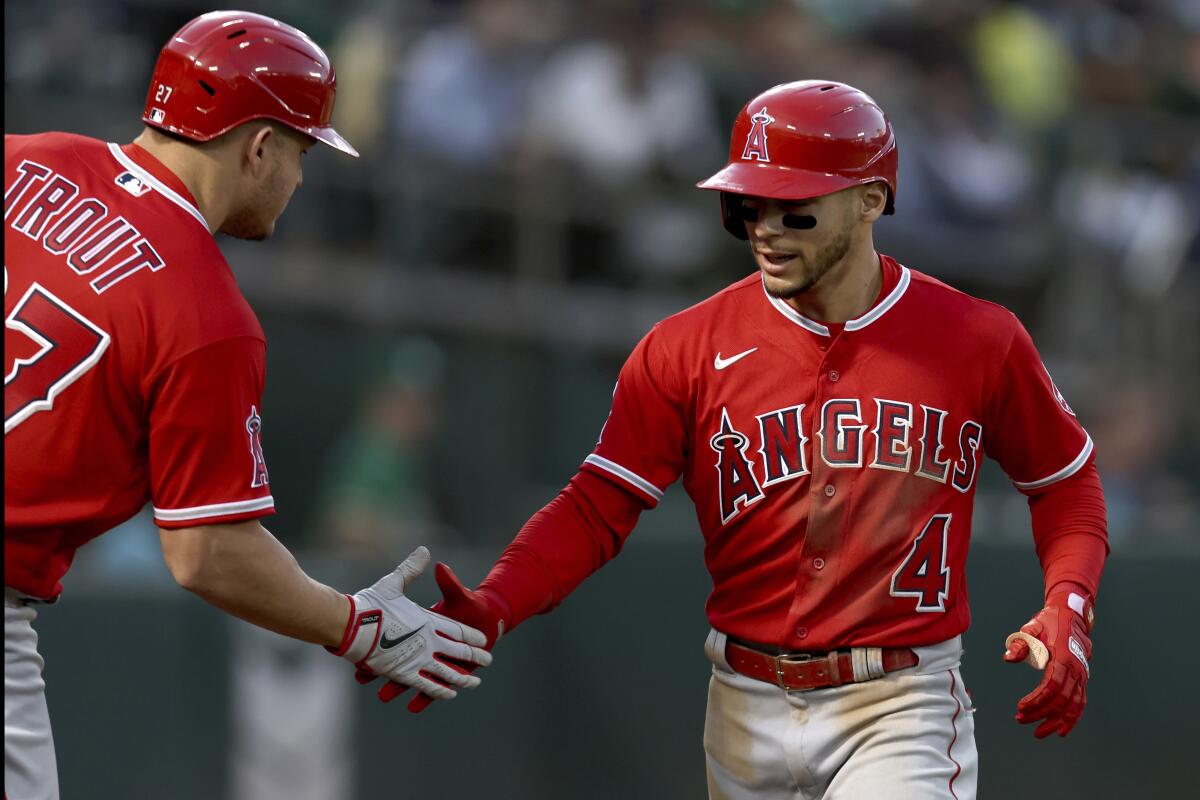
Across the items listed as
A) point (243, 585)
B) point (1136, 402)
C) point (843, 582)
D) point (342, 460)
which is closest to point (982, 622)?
point (1136, 402)

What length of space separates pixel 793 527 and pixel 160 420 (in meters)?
1.60

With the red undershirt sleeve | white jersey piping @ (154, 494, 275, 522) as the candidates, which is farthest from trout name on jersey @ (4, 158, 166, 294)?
the red undershirt sleeve

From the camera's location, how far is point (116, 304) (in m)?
3.62

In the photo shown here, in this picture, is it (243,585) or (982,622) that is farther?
(982,622)

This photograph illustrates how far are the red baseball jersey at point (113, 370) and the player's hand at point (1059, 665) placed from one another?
1816mm

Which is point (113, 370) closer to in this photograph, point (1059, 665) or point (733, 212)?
point (733, 212)

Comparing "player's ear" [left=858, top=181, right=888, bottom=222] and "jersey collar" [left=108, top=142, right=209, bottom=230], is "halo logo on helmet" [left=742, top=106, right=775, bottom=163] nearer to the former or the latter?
"player's ear" [left=858, top=181, right=888, bottom=222]

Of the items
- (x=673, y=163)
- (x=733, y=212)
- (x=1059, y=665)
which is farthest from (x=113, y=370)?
(x=673, y=163)

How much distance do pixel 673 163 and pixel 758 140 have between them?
5199mm

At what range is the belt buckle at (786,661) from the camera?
4375mm

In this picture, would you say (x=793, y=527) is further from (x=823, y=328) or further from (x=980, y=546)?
(x=980, y=546)

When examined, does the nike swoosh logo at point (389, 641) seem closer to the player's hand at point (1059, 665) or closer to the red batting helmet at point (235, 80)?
the red batting helmet at point (235, 80)

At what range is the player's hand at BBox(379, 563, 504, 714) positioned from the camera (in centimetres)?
437

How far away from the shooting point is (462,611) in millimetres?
4438
